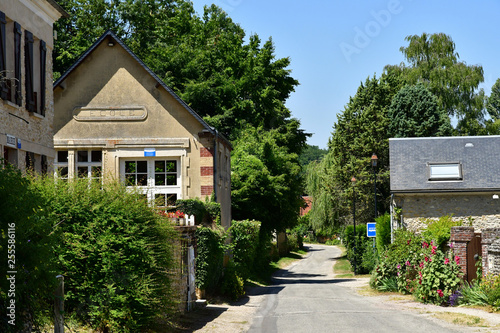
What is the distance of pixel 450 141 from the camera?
1244 inches

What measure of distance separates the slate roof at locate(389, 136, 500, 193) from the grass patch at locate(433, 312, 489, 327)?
13207 mm

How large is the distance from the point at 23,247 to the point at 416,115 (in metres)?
40.3

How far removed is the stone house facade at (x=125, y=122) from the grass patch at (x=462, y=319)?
1077cm

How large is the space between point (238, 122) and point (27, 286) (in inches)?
1219

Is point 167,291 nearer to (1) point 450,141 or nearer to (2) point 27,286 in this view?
(2) point 27,286

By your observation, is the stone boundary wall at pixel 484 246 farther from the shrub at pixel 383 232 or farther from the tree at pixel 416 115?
the tree at pixel 416 115

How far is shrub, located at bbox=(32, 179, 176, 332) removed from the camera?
34.7ft

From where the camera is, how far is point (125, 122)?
24234 mm

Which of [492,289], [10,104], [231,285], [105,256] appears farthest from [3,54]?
[492,289]

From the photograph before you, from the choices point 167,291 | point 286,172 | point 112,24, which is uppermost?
point 112,24

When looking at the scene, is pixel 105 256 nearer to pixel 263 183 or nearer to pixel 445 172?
pixel 263 183

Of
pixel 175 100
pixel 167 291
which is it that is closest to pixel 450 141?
pixel 175 100

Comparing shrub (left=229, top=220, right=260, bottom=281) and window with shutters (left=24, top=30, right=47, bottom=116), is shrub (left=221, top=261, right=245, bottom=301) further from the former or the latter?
window with shutters (left=24, top=30, right=47, bottom=116)

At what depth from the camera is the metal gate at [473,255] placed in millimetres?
18750
